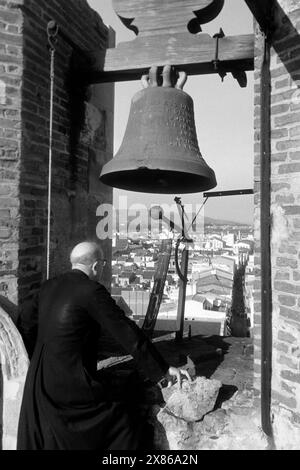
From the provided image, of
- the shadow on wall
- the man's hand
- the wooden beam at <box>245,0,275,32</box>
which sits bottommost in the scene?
the man's hand

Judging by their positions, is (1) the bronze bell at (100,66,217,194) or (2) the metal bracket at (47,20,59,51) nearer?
(1) the bronze bell at (100,66,217,194)

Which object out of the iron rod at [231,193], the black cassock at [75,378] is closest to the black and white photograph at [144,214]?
the black cassock at [75,378]

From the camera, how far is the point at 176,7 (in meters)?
3.69

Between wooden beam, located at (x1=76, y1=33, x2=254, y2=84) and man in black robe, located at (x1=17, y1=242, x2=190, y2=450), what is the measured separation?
1.96m

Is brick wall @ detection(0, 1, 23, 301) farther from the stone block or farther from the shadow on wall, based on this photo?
the stone block

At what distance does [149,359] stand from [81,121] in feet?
8.09

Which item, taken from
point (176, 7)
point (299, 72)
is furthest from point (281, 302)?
point (176, 7)

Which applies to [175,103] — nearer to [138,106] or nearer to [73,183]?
[138,106]

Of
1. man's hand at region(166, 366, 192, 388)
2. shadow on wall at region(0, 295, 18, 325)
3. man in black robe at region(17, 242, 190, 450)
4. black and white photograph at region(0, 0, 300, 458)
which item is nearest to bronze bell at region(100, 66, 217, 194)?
black and white photograph at region(0, 0, 300, 458)

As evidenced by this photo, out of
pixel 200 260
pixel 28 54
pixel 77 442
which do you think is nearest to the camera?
pixel 77 442

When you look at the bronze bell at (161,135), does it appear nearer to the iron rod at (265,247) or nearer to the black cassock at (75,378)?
the iron rod at (265,247)

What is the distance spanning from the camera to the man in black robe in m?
2.71

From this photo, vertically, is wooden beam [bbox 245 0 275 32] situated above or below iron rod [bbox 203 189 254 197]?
above

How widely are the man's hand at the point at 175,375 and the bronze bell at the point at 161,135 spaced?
130 cm
